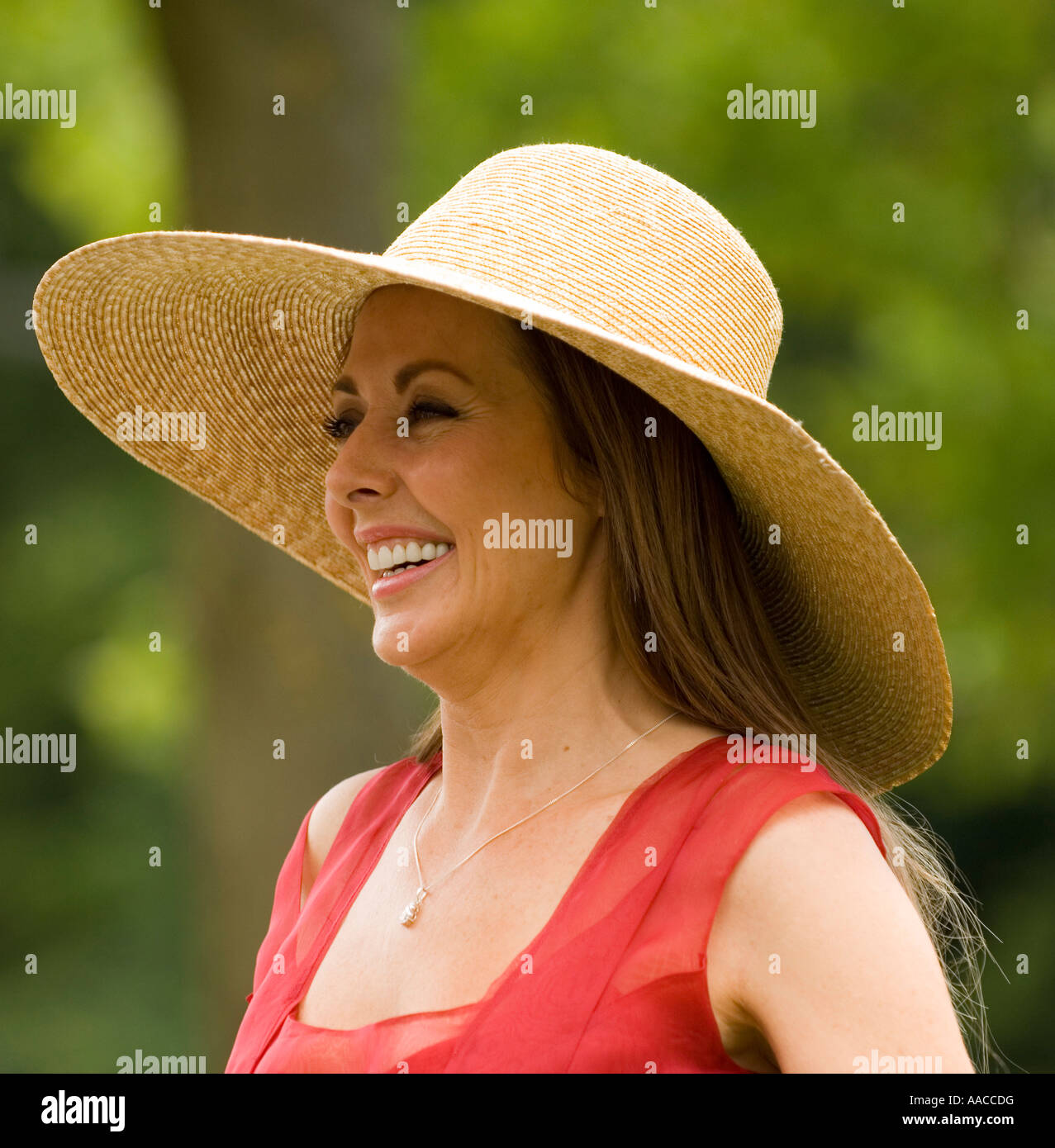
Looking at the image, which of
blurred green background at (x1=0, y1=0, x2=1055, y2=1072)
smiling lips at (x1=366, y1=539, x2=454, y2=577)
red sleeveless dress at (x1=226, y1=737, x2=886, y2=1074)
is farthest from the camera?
blurred green background at (x1=0, y1=0, x2=1055, y2=1072)

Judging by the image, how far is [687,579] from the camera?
2182 millimetres

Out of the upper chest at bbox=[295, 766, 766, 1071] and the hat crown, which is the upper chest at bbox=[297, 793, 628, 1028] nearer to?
the upper chest at bbox=[295, 766, 766, 1071]

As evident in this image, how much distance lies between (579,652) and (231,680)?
286 centimetres

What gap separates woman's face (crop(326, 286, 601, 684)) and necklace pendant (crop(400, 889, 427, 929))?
30 centimetres

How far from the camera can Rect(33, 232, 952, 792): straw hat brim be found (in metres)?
2.07

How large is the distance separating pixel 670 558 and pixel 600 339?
36 cm

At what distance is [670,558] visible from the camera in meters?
2.19

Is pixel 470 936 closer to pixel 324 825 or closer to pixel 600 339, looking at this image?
pixel 324 825

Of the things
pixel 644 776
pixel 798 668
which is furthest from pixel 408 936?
pixel 798 668

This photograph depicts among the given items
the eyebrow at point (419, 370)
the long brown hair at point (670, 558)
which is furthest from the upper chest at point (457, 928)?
the eyebrow at point (419, 370)

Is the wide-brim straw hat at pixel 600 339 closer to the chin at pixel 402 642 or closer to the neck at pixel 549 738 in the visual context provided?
the neck at pixel 549 738

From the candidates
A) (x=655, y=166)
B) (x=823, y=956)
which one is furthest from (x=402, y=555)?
(x=655, y=166)

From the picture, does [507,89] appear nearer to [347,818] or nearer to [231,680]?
[231,680]

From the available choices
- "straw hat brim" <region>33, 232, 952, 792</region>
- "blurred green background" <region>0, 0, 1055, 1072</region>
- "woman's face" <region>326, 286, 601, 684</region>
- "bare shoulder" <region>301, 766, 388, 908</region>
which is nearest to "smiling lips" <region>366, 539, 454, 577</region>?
"woman's face" <region>326, 286, 601, 684</region>
